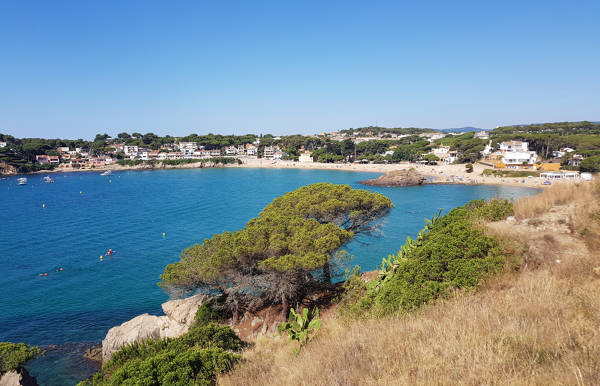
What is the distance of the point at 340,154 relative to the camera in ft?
351

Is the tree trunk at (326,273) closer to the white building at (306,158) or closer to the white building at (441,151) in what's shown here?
the white building at (441,151)

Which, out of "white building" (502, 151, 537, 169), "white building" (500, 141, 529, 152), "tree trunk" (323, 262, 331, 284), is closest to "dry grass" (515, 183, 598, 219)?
"tree trunk" (323, 262, 331, 284)

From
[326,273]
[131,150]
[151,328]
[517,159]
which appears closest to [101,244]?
[151,328]

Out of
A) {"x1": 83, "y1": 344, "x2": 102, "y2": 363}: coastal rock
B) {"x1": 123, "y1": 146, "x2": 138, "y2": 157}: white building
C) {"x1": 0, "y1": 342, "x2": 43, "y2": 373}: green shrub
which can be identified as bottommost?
{"x1": 83, "y1": 344, "x2": 102, "y2": 363}: coastal rock

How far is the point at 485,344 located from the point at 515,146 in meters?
89.9

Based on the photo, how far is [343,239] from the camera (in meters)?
12.5

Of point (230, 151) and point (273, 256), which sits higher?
point (230, 151)

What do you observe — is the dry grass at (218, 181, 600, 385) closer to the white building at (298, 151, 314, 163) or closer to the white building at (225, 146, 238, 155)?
the white building at (298, 151, 314, 163)

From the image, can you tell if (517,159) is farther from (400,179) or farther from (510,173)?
(400,179)

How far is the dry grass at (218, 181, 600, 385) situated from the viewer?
3.13 metres

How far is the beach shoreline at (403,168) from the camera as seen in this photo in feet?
205

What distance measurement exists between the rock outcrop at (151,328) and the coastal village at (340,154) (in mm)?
63916

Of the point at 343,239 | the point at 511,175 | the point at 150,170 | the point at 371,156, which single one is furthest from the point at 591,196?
the point at 150,170

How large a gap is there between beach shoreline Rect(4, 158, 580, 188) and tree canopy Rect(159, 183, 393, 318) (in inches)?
2222
